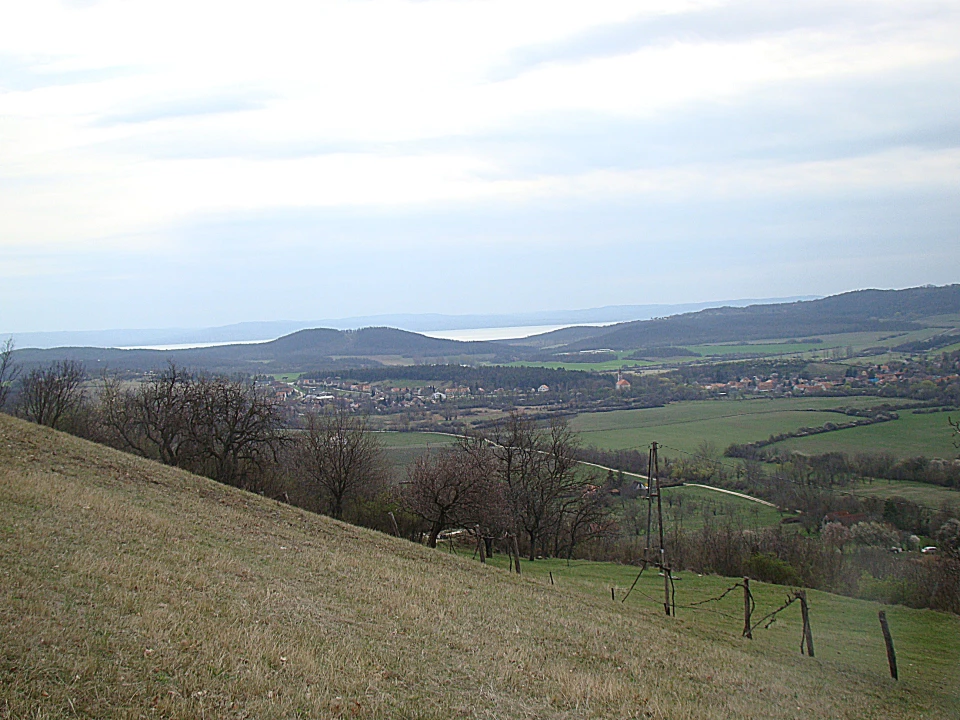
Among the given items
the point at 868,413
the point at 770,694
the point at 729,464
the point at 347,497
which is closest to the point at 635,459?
the point at 729,464

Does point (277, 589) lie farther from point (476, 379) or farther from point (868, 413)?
point (476, 379)

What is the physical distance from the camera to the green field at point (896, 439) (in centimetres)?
3816

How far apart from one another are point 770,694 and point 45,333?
174300 mm

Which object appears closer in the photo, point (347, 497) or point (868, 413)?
point (347, 497)

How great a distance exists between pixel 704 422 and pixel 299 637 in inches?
2360

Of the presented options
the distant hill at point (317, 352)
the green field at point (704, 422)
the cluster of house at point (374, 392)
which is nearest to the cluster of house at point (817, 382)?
the green field at point (704, 422)

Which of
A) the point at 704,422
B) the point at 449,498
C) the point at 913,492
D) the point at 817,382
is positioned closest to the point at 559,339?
the point at 817,382

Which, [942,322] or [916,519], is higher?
[942,322]

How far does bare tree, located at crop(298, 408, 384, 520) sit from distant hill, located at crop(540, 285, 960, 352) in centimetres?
6136

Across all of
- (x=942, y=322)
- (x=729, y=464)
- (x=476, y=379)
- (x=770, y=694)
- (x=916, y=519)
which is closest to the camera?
(x=770, y=694)

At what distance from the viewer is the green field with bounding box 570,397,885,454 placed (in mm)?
58031

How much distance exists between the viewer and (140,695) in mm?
7254

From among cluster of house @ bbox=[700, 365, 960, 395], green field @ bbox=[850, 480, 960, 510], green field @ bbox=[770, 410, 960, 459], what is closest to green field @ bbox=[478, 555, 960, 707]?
green field @ bbox=[850, 480, 960, 510]

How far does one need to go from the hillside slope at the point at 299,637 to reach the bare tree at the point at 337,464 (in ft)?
62.7
